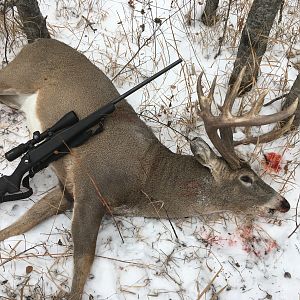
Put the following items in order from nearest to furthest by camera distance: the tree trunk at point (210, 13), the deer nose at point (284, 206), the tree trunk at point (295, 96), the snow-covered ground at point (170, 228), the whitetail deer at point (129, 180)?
the snow-covered ground at point (170, 228)
the whitetail deer at point (129, 180)
the deer nose at point (284, 206)
the tree trunk at point (295, 96)
the tree trunk at point (210, 13)

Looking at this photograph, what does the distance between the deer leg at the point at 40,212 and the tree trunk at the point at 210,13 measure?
2.77 meters

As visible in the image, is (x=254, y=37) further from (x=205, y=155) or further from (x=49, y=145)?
(x=49, y=145)

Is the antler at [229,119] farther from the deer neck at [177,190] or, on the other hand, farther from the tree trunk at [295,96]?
the tree trunk at [295,96]

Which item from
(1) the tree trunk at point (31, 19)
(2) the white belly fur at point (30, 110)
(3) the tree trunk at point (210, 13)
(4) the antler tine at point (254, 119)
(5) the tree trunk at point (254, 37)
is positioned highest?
(3) the tree trunk at point (210, 13)

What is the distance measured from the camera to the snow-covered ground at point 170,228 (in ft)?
12.8

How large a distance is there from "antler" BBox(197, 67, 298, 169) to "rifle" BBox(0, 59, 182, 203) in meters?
0.85

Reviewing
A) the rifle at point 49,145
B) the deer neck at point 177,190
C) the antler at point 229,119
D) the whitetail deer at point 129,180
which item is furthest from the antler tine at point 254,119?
the rifle at point 49,145

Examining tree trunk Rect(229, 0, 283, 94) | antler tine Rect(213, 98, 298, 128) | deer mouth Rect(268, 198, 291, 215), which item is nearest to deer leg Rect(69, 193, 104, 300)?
antler tine Rect(213, 98, 298, 128)

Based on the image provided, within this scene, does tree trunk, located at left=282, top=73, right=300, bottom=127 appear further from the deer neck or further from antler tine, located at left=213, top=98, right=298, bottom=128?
the deer neck

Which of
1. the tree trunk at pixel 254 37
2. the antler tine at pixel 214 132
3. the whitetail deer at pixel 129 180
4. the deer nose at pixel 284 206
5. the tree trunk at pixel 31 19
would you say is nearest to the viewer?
the antler tine at pixel 214 132

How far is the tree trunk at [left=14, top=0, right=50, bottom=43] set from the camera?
4996 millimetres

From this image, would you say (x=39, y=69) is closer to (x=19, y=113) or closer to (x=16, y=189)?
(x=19, y=113)

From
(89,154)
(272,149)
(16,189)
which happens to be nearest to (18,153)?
(16,189)

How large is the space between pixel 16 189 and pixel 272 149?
8.04 feet
